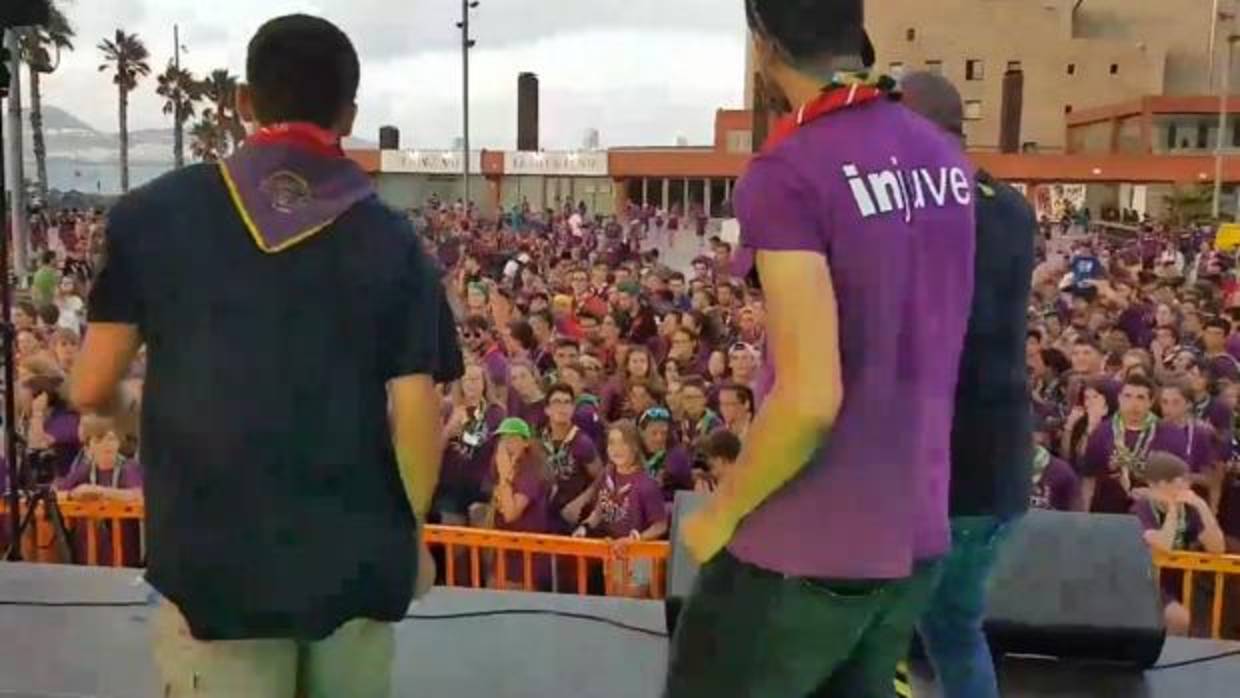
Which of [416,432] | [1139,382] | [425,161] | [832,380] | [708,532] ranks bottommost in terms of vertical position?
[1139,382]

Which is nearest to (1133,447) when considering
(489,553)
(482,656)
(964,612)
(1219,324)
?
(489,553)

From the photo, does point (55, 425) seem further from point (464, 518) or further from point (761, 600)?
point (761, 600)

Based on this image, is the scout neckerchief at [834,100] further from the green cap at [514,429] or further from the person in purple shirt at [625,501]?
the green cap at [514,429]

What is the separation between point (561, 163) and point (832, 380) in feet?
174

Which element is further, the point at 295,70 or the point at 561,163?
the point at 561,163

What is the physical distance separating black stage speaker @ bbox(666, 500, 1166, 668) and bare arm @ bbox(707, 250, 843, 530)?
5.55 feet

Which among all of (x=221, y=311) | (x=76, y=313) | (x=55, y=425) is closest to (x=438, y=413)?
(x=221, y=311)

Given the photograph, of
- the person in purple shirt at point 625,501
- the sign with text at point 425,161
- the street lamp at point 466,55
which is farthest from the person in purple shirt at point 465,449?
the sign with text at point 425,161

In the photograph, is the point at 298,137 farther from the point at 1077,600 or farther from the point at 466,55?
the point at 466,55

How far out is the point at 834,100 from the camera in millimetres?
1619

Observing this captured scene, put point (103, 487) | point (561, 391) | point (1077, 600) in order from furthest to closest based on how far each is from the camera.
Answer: point (561, 391), point (103, 487), point (1077, 600)

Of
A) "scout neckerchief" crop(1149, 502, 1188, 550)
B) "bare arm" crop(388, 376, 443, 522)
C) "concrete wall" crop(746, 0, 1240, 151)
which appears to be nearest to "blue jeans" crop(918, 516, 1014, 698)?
"bare arm" crop(388, 376, 443, 522)

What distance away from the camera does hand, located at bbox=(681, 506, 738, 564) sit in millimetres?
1637

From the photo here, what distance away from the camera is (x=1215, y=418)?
6531 mm
